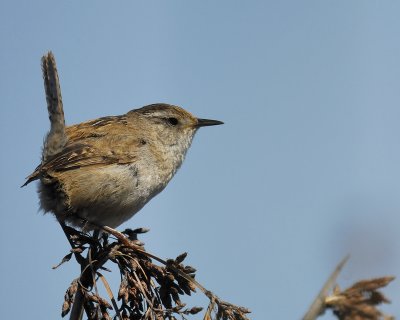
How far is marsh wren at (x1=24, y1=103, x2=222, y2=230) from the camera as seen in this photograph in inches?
175

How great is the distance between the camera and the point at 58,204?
4.46 m

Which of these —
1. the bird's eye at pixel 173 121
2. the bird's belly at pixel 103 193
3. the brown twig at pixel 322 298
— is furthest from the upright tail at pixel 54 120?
the brown twig at pixel 322 298

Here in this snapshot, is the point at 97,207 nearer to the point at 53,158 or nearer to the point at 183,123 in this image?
the point at 53,158

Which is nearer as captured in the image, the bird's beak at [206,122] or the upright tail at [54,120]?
the upright tail at [54,120]

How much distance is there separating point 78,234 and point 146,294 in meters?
1.11

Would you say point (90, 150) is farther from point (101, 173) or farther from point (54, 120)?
point (54, 120)

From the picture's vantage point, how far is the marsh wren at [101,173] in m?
4.46

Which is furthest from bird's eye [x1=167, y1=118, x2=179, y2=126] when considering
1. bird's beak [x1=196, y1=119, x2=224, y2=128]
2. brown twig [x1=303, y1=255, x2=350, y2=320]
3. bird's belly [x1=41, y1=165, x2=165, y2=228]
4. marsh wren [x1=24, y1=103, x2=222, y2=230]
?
brown twig [x1=303, y1=255, x2=350, y2=320]

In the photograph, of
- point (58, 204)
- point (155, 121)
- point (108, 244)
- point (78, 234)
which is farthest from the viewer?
point (155, 121)

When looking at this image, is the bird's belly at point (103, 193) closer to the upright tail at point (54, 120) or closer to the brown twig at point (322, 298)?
the upright tail at point (54, 120)

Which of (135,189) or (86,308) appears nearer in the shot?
(86,308)

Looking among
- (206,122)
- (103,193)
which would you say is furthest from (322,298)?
(206,122)

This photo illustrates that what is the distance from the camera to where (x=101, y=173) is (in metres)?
4.58

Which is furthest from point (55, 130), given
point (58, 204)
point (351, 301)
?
point (351, 301)
